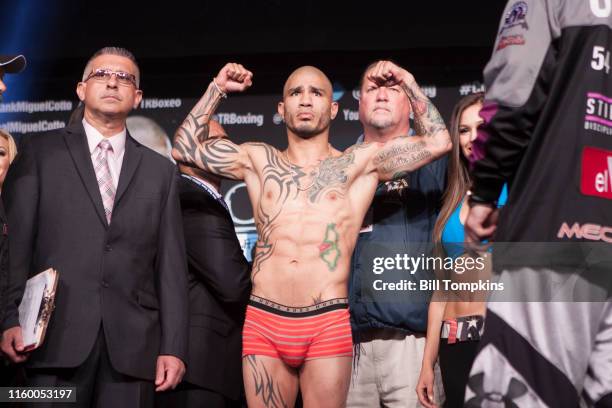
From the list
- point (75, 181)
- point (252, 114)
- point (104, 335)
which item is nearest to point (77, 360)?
point (104, 335)

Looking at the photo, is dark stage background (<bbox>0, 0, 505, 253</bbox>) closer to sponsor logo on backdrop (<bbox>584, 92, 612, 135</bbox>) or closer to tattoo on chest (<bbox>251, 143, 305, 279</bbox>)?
tattoo on chest (<bbox>251, 143, 305, 279</bbox>)

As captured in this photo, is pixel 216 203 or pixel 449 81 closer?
pixel 216 203

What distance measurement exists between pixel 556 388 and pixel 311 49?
3.60 m

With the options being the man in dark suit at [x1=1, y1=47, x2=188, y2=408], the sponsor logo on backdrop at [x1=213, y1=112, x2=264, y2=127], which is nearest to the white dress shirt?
the man in dark suit at [x1=1, y1=47, x2=188, y2=408]

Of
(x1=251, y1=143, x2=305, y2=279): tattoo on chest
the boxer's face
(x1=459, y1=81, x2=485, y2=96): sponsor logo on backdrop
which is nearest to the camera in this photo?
(x1=251, y1=143, x2=305, y2=279): tattoo on chest

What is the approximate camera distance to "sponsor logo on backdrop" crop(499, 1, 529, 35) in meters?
2.42

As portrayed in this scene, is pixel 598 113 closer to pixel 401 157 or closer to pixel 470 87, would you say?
pixel 401 157

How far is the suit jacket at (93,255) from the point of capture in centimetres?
311

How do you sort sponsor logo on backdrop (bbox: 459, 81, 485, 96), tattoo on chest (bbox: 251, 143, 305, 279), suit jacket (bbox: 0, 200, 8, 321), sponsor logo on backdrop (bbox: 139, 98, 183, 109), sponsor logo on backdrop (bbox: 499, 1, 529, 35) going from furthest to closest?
1. sponsor logo on backdrop (bbox: 139, 98, 183, 109)
2. sponsor logo on backdrop (bbox: 459, 81, 485, 96)
3. tattoo on chest (bbox: 251, 143, 305, 279)
4. suit jacket (bbox: 0, 200, 8, 321)
5. sponsor logo on backdrop (bbox: 499, 1, 529, 35)

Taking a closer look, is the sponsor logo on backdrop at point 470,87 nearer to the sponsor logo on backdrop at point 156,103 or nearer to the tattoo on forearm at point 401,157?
the tattoo on forearm at point 401,157

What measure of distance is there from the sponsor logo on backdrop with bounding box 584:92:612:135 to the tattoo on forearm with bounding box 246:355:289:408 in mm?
1590

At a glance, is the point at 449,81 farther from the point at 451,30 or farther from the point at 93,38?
the point at 93,38

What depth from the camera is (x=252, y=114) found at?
5496 millimetres
